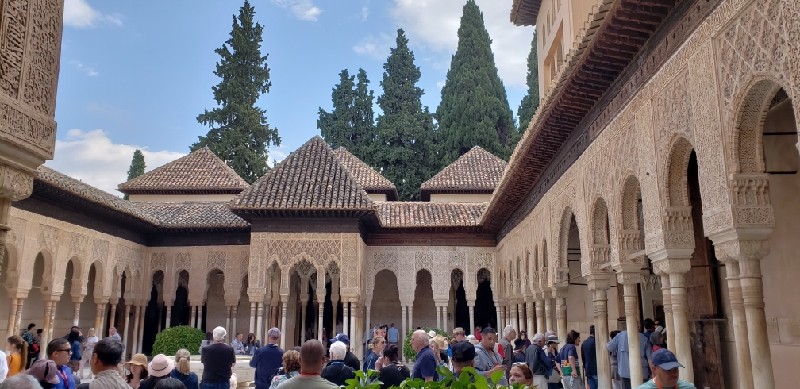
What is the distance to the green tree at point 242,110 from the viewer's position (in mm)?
33062

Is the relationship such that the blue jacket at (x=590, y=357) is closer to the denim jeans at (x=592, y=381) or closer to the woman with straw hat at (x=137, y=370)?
the denim jeans at (x=592, y=381)

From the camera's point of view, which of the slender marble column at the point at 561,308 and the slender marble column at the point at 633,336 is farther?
the slender marble column at the point at 561,308

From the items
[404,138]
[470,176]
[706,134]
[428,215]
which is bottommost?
[706,134]

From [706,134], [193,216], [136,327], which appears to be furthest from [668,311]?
[136,327]

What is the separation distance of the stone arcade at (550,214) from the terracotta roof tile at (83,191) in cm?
10

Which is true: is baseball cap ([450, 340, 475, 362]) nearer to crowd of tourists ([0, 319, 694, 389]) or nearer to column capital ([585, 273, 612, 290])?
crowd of tourists ([0, 319, 694, 389])

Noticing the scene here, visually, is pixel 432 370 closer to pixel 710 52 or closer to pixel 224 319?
pixel 710 52

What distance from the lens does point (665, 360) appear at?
370 centimetres

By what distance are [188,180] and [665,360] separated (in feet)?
80.0

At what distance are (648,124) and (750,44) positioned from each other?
7.42ft

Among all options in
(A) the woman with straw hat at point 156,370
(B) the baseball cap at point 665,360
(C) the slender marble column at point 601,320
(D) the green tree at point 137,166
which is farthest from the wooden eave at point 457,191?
(D) the green tree at point 137,166

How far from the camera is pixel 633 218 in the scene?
8375 millimetres

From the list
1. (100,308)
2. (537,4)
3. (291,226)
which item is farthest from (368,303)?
(537,4)

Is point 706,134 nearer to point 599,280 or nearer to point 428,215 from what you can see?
point 599,280
